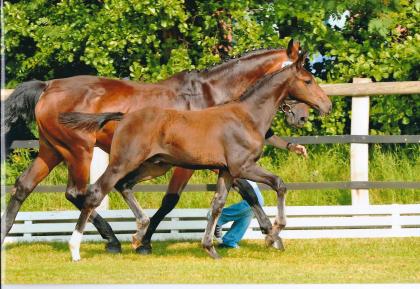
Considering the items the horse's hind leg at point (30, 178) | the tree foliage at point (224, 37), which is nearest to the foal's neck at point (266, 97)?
the horse's hind leg at point (30, 178)

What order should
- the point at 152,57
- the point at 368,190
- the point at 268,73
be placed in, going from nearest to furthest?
1. the point at 268,73
2. the point at 368,190
3. the point at 152,57

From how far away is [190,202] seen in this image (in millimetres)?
11766

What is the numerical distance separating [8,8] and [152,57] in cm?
201

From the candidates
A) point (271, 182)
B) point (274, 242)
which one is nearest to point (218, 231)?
point (274, 242)

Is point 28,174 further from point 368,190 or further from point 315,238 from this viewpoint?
point 368,190

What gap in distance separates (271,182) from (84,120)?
1846 millimetres

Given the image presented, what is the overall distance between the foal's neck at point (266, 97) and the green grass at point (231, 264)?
4.26 feet

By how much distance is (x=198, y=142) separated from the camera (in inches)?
348

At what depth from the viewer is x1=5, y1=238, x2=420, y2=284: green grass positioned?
25.4ft

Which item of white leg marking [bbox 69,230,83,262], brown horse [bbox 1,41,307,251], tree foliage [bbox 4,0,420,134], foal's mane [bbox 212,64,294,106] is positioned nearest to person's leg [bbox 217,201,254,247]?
brown horse [bbox 1,41,307,251]

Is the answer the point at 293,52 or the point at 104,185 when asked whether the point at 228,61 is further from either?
the point at 104,185

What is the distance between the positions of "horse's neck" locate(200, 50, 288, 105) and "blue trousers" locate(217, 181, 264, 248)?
1.02m

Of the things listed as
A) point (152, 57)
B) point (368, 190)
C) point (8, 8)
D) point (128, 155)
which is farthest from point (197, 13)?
point (128, 155)

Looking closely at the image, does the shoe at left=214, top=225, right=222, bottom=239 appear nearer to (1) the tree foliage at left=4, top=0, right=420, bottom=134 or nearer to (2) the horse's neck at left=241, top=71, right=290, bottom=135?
(2) the horse's neck at left=241, top=71, right=290, bottom=135
